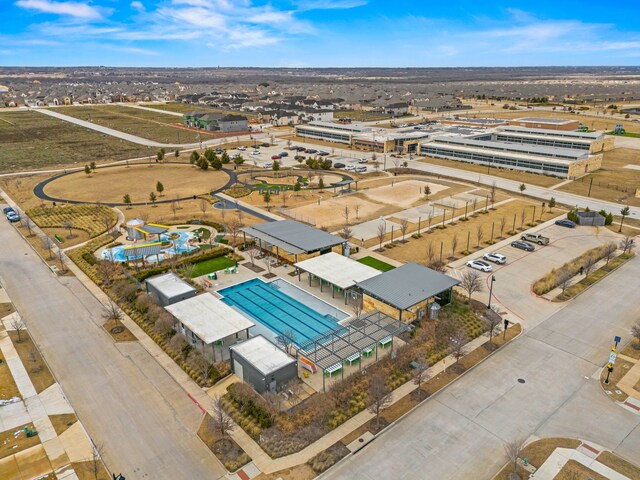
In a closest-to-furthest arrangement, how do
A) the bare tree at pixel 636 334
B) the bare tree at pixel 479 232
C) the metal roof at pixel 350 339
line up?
the metal roof at pixel 350 339
the bare tree at pixel 636 334
the bare tree at pixel 479 232

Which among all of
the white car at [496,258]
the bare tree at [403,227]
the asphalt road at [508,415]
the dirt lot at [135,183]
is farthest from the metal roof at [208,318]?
the dirt lot at [135,183]

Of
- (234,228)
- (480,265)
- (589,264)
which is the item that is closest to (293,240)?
(234,228)

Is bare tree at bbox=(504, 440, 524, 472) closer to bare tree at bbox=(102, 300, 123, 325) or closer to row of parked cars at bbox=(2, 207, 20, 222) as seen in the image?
bare tree at bbox=(102, 300, 123, 325)

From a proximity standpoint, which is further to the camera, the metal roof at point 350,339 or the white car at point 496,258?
the white car at point 496,258

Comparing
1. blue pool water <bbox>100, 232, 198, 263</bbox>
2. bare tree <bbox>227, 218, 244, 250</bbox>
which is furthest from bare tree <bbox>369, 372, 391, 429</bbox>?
blue pool water <bbox>100, 232, 198, 263</bbox>

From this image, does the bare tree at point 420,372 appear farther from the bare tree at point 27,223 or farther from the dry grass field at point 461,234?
the bare tree at point 27,223

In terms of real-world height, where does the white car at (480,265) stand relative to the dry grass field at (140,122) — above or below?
below

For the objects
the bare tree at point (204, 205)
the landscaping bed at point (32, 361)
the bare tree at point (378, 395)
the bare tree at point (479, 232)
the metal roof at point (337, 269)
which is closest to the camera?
the bare tree at point (378, 395)
